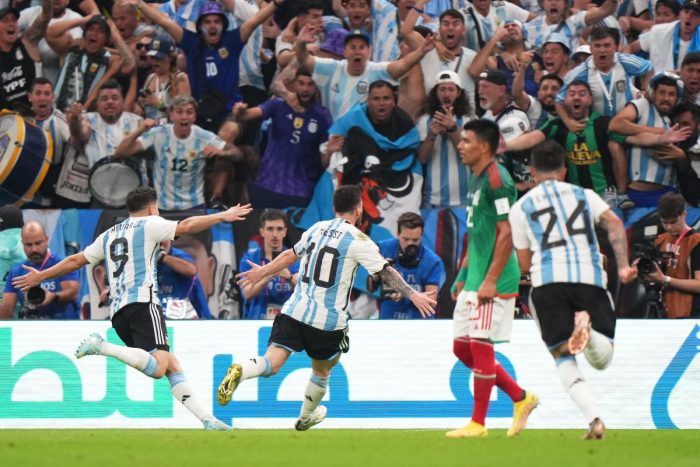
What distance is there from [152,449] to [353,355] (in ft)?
14.1

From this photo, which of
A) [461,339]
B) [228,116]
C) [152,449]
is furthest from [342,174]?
[152,449]

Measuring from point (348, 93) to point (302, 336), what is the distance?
5.36m

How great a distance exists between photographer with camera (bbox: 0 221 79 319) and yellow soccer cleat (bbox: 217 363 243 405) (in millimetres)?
3883

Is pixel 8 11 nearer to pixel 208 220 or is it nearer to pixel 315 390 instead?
pixel 208 220

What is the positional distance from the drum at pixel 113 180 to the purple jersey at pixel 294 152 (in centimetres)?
152

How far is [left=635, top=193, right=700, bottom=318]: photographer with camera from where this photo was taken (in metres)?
12.9

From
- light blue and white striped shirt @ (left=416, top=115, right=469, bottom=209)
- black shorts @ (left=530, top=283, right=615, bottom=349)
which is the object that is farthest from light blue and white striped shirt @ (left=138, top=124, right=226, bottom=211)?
black shorts @ (left=530, top=283, right=615, bottom=349)

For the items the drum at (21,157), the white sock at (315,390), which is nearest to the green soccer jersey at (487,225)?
the white sock at (315,390)

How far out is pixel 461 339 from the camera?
9.61 metres

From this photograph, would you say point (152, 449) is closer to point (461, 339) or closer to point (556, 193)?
point (461, 339)

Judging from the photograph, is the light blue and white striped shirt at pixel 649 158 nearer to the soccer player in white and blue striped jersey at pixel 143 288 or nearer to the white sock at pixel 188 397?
the soccer player in white and blue striped jersey at pixel 143 288

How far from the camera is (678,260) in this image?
42.8ft

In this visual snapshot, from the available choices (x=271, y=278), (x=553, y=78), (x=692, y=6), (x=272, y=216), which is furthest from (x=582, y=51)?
(x=271, y=278)

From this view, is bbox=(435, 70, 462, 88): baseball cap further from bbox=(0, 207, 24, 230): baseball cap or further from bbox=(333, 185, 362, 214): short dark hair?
bbox=(0, 207, 24, 230): baseball cap
